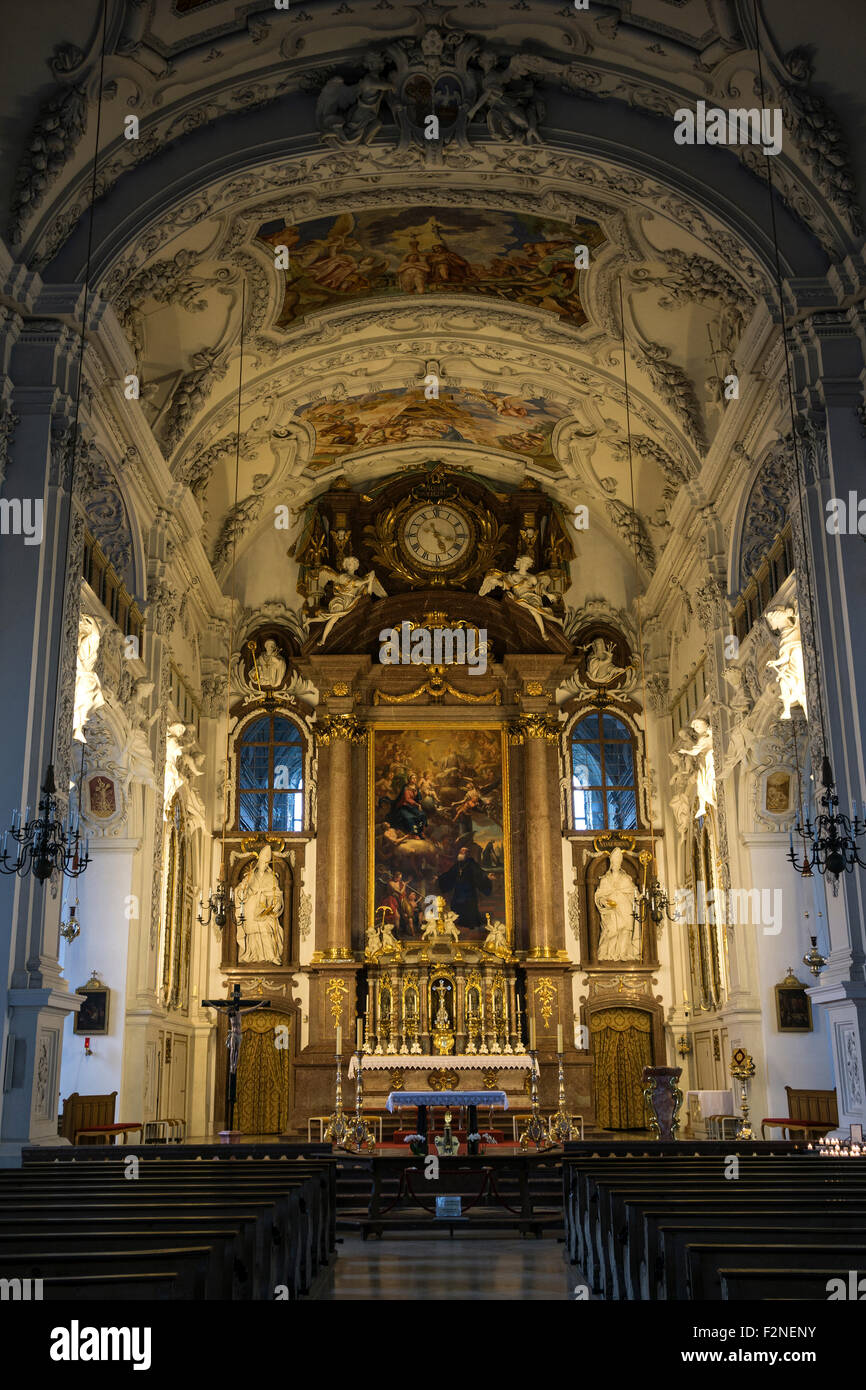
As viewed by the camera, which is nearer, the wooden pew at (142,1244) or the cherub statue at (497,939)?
the wooden pew at (142,1244)

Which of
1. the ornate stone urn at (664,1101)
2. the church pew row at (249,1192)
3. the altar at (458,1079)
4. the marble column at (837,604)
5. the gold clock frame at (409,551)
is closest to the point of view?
the church pew row at (249,1192)

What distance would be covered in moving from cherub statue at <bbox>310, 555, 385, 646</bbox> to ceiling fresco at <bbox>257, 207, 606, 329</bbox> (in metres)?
5.87

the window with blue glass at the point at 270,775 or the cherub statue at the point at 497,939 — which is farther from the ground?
the window with blue glass at the point at 270,775

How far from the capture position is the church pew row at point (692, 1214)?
169 inches

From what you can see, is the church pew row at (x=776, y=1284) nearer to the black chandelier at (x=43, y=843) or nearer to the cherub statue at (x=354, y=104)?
the black chandelier at (x=43, y=843)

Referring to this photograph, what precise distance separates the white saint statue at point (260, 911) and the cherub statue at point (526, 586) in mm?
6391

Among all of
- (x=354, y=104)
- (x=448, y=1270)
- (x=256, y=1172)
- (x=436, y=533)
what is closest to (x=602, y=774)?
(x=436, y=533)

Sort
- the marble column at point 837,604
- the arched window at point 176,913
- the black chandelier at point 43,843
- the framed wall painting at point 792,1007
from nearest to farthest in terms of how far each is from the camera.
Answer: the black chandelier at point 43,843 → the marble column at point 837,604 → the framed wall painting at point 792,1007 → the arched window at point 176,913

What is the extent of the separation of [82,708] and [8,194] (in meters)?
5.71

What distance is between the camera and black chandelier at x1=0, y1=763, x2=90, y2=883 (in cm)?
1066

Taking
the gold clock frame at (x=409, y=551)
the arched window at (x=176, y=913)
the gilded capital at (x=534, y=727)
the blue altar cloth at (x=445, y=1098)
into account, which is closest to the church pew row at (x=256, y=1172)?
the blue altar cloth at (x=445, y=1098)

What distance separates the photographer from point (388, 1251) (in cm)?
1016
